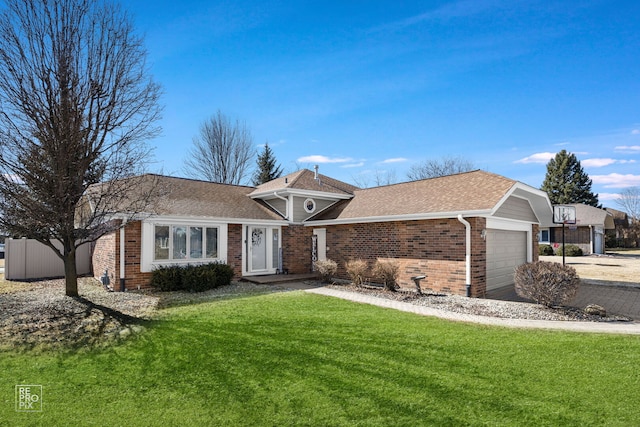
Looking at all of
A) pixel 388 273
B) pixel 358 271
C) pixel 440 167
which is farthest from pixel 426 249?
pixel 440 167

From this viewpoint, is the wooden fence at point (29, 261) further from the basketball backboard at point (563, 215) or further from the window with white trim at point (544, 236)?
the window with white trim at point (544, 236)

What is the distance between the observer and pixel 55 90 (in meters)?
8.48

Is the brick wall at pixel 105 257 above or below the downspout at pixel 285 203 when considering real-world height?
below

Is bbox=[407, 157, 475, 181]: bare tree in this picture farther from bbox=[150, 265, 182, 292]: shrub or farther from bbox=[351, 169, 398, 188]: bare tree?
bbox=[150, 265, 182, 292]: shrub

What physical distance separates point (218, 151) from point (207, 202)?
1986 centimetres

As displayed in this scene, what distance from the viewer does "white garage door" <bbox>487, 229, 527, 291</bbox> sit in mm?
12219

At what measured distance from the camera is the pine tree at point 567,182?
1769 inches

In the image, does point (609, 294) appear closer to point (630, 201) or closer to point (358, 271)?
point (358, 271)

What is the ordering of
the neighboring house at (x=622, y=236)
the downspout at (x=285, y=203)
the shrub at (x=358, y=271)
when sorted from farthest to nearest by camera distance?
the neighboring house at (x=622, y=236) < the downspout at (x=285, y=203) < the shrub at (x=358, y=271)

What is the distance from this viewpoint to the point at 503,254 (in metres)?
13.2

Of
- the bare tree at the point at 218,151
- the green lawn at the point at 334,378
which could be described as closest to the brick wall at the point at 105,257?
the green lawn at the point at 334,378

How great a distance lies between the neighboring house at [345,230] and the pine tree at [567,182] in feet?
120

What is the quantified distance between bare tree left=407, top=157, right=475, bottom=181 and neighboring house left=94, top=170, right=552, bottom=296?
83.4 feet

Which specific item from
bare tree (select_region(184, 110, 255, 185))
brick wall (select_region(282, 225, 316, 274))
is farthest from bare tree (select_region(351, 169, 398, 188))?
brick wall (select_region(282, 225, 316, 274))
